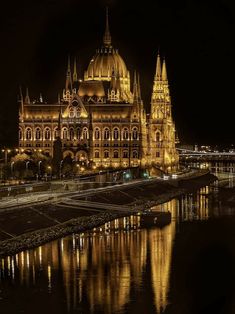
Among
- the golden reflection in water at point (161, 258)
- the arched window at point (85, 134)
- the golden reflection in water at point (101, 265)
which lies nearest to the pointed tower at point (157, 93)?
the arched window at point (85, 134)

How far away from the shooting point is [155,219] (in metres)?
54.6

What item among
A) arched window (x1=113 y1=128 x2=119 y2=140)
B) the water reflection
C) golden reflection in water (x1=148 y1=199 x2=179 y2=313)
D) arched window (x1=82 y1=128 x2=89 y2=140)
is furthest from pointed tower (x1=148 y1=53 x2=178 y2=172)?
the water reflection

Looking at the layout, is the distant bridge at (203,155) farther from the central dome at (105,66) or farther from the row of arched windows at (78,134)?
the row of arched windows at (78,134)

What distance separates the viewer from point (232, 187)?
90.8 metres

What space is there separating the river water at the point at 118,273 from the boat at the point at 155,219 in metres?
1.28

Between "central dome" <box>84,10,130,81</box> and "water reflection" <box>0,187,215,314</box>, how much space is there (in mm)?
61196

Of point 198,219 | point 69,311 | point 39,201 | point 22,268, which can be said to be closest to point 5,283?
point 22,268

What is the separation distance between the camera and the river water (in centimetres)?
3111

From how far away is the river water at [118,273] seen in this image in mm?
31109

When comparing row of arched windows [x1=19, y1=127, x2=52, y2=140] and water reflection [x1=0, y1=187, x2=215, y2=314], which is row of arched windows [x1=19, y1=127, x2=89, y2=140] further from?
water reflection [x1=0, y1=187, x2=215, y2=314]

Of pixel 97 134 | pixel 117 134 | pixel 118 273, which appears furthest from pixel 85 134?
pixel 118 273

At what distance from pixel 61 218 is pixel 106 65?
61.9 m

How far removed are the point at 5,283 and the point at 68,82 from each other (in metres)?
78.5

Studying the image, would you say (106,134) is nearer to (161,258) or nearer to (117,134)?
(117,134)
